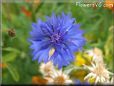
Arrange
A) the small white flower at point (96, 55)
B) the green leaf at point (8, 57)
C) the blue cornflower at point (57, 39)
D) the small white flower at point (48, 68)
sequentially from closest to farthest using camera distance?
the blue cornflower at point (57, 39) < the small white flower at point (96, 55) < the small white flower at point (48, 68) < the green leaf at point (8, 57)

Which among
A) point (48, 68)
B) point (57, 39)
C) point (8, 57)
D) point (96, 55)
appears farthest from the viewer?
point (8, 57)

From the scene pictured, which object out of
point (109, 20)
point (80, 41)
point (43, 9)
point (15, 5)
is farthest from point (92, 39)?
point (80, 41)

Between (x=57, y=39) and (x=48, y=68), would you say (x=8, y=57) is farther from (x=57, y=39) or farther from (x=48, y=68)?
(x=57, y=39)

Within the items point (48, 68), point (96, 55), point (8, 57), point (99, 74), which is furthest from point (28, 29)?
point (99, 74)

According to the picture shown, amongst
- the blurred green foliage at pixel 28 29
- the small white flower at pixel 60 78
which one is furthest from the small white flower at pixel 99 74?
the blurred green foliage at pixel 28 29

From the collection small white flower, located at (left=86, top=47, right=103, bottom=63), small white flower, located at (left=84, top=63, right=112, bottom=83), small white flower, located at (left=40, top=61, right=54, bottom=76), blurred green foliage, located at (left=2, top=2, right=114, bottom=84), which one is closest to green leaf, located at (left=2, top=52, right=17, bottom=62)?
blurred green foliage, located at (left=2, top=2, right=114, bottom=84)

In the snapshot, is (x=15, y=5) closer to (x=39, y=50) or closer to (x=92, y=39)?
(x=92, y=39)

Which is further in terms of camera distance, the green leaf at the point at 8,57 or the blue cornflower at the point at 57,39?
the green leaf at the point at 8,57

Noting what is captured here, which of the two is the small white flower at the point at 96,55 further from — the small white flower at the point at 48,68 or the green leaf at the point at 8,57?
the green leaf at the point at 8,57

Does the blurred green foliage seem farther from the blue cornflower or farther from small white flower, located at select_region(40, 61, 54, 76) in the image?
the blue cornflower
